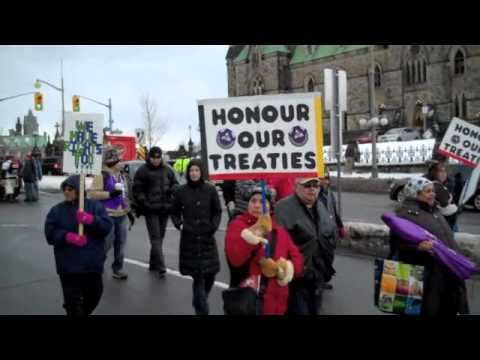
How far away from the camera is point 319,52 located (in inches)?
2395

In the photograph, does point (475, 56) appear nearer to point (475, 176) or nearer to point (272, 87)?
point (272, 87)

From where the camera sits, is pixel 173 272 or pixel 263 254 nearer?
pixel 263 254

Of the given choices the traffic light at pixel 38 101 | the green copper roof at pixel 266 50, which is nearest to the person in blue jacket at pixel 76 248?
the traffic light at pixel 38 101

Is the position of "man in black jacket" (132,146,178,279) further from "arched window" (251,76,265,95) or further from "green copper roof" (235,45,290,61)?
"arched window" (251,76,265,95)

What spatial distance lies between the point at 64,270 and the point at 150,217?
2791 mm

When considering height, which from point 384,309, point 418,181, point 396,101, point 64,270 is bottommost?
point 384,309

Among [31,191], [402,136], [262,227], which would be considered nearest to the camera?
[262,227]

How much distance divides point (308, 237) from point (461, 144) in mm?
4470

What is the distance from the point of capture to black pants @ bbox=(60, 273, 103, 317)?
4453 millimetres

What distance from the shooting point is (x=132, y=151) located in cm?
2406

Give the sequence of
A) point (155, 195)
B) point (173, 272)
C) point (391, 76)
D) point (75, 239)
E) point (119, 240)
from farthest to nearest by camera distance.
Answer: point (391, 76), point (173, 272), point (155, 195), point (119, 240), point (75, 239)

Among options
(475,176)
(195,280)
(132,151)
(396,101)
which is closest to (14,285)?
(195,280)

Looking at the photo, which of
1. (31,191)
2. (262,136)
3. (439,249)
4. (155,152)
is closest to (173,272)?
(155,152)

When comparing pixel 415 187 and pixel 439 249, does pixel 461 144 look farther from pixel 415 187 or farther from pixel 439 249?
pixel 439 249
